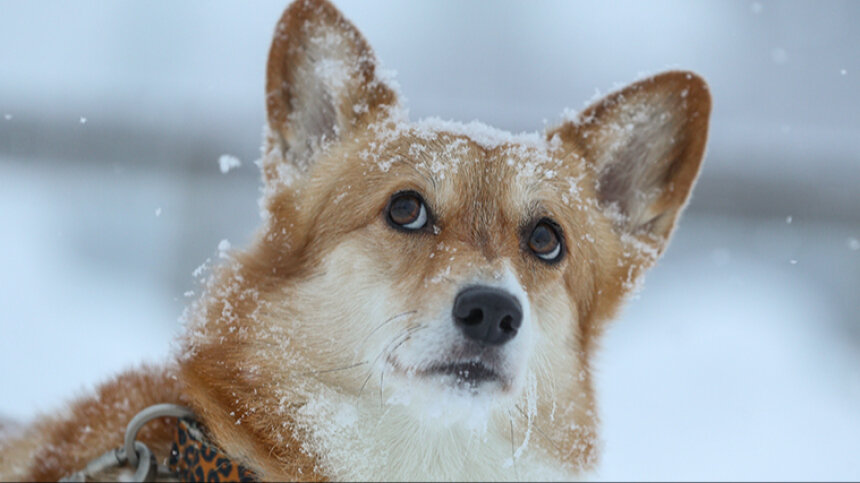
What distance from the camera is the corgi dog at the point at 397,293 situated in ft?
5.18

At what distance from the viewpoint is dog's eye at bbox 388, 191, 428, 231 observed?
1768 mm

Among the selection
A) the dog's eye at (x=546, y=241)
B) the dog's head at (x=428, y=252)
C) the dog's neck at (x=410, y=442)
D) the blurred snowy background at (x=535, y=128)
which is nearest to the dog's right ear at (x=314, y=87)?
the dog's head at (x=428, y=252)

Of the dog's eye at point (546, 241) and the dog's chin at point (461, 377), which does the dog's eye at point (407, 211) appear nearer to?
the dog's eye at point (546, 241)

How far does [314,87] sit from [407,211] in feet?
1.37

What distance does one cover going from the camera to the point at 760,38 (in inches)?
189

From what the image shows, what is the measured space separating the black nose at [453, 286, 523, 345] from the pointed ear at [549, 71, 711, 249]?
700mm

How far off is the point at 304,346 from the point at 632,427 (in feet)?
8.68

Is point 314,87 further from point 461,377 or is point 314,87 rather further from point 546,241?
point 461,377

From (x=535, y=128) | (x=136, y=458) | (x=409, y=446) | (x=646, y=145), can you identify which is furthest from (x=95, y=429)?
(x=535, y=128)

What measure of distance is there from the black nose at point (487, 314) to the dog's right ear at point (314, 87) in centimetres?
63

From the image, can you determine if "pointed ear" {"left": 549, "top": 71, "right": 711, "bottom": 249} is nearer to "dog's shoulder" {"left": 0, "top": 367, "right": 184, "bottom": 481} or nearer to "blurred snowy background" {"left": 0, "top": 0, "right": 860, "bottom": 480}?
"blurred snowy background" {"left": 0, "top": 0, "right": 860, "bottom": 480}

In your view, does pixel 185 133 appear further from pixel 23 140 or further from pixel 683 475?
pixel 683 475

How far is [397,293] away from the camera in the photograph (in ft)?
5.43

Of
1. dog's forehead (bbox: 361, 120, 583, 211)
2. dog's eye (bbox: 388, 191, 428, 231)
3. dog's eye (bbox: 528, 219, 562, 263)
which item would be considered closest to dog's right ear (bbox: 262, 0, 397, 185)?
dog's forehead (bbox: 361, 120, 583, 211)
